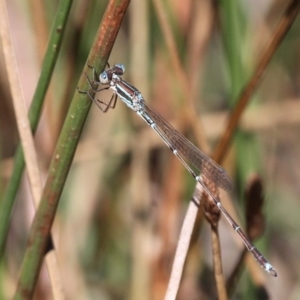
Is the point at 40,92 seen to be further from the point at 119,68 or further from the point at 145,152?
the point at 145,152

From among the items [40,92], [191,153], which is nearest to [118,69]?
[191,153]

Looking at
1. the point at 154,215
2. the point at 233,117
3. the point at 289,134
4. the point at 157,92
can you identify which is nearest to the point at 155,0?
the point at 233,117

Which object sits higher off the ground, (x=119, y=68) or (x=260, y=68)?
(x=119, y=68)

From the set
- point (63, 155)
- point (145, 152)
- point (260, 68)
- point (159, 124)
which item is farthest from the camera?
point (145, 152)

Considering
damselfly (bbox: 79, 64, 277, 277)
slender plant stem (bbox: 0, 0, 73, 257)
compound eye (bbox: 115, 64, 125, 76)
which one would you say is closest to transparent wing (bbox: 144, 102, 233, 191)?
damselfly (bbox: 79, 64, 277, 277)

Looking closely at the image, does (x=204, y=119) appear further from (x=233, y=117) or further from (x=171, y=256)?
(x=233, y=117)
